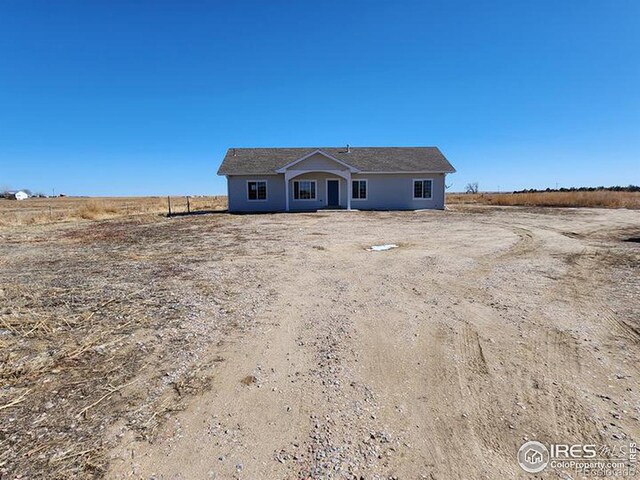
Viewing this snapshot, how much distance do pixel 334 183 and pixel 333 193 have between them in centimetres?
74

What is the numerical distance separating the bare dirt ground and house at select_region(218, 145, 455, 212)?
18.2m

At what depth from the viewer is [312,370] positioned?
11.5 feet

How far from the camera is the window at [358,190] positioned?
85.9 ft

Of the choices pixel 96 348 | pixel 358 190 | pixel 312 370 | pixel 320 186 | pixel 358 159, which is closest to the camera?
pixel 312 370

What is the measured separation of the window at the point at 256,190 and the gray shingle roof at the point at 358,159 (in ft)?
2.77

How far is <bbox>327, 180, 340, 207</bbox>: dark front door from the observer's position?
26188 mm

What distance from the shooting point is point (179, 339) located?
163 inches

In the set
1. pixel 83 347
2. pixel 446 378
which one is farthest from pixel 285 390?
pixel 83 347

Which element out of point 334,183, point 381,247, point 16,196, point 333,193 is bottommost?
point 381,247

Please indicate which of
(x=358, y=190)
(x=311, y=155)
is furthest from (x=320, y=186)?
(x=358, y=190)

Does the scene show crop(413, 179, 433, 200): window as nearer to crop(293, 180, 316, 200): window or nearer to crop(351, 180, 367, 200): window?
crop(351, 180, 367, 200): window

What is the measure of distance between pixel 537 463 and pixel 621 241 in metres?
11.7

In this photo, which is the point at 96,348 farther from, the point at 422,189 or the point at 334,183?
the point at 422,189

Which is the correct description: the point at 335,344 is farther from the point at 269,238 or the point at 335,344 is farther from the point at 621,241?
the point at 621,241
